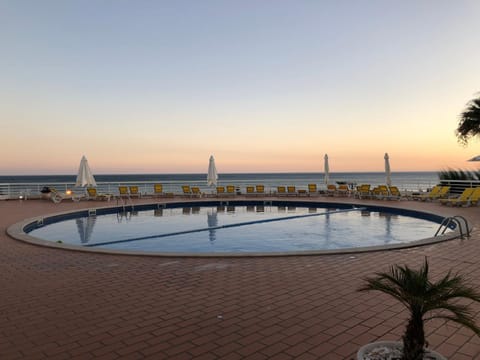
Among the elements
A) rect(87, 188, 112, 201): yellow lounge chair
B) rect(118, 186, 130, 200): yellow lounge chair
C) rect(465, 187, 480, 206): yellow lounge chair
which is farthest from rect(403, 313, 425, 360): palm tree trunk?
rect(118, 186, 130, 200): yellow lounge chair

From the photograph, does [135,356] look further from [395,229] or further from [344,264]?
[395,229]

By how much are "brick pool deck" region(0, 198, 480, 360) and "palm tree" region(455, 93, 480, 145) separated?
12217 mm

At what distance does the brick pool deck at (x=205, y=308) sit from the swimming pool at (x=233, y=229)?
107 cm

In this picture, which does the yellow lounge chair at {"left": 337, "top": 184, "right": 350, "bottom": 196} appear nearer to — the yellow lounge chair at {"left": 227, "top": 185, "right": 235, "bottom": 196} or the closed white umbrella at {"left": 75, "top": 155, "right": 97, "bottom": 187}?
the yellow lounge chair at {"left": 227, "top": 185, "right": 235, "bottom": 196}

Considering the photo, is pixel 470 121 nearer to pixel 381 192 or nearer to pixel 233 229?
pixel 381 192

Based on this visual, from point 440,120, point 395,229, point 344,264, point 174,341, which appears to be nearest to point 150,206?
point 395,229

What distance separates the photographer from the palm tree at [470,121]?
14.7m

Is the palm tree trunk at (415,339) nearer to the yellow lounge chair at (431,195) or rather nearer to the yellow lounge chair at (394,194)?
the yellow lounge chair at (431,195)

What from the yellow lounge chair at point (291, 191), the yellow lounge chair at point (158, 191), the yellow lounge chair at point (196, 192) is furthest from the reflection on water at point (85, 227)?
the yellow lounge chair at point (291, 191)

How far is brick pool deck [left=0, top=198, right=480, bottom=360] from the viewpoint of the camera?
2412 millimetres

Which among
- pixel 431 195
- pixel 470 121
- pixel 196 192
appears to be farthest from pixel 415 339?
pixel 470 121

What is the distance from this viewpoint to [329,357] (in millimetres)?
2254

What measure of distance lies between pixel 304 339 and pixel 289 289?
46.7 inches

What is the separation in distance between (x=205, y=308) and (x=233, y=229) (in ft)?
21.5
